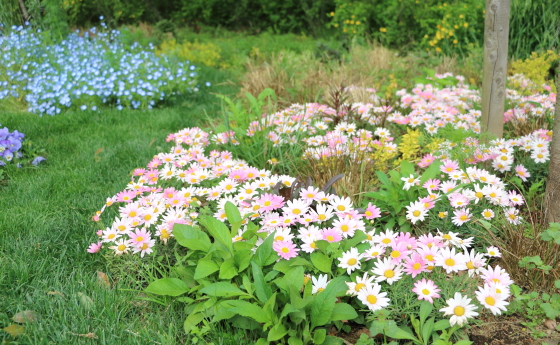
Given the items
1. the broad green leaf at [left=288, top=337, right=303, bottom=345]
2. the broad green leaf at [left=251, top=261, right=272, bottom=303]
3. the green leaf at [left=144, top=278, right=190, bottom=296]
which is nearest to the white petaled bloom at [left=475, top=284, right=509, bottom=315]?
the broad green leaf at [left=288, top=337, right=303, bottom=345]

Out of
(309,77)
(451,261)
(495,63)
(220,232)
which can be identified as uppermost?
(495,63)

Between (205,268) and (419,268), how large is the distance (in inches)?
34.1

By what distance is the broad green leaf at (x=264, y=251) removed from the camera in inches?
74.6

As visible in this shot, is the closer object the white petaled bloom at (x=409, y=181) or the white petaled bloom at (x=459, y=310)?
the white petaled bloom at (x=459, y=310)

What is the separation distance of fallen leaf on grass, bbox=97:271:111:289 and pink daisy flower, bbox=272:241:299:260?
31.0 inches

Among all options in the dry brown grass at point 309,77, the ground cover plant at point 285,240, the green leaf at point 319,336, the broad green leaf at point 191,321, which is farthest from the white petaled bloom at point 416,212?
the dry brown grass at point 309,77

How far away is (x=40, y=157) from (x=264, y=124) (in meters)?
1.72

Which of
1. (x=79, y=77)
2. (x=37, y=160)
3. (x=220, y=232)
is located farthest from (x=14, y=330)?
(x=79, y=77)

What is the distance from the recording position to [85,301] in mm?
1920

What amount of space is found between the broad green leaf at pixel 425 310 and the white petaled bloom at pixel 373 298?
0.13 m

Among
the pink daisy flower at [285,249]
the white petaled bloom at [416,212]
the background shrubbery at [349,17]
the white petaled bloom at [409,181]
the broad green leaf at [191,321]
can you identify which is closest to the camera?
the broad green leaf at [191,321]

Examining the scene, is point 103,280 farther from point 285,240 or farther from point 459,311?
point 459,311

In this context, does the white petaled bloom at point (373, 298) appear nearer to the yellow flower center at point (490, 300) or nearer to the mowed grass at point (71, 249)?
the yellow flower center at point (490, 300)

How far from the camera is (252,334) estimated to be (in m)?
1.83
